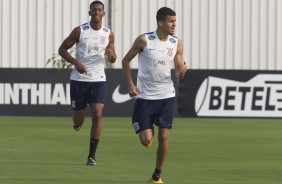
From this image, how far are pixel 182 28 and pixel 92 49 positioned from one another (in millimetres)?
23364

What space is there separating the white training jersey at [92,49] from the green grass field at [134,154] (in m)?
1.29

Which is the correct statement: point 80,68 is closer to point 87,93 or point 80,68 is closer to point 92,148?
point 87,93

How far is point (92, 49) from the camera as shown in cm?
1725

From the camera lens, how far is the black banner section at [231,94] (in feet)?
103

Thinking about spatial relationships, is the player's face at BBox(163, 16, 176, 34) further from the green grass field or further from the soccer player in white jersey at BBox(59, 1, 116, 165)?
the soccer player in white jersey at BBox(59, 1, 116, 165)

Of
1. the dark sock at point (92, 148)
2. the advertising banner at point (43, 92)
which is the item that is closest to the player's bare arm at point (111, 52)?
the dark sock at point (92, 148)

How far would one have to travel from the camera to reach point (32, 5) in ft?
130

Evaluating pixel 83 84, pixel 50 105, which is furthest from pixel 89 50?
pixel 50 105

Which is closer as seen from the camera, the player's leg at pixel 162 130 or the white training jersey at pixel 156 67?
the player's leg at pixel 162 130

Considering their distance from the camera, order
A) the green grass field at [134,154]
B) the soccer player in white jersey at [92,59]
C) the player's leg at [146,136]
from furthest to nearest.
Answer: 1. the soccer player in white jersey at [92,59]
2. the green grass field at [134,154]
3. the player's leg at [146,136]

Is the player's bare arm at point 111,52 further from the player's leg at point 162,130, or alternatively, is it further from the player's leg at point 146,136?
the player's leg at point 146,136

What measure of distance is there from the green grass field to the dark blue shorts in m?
0.87

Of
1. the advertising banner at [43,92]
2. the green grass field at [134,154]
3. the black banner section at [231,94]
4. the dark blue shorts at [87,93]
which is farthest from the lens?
the black banner section at [231,94]

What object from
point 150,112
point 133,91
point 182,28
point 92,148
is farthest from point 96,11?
point 182,28
